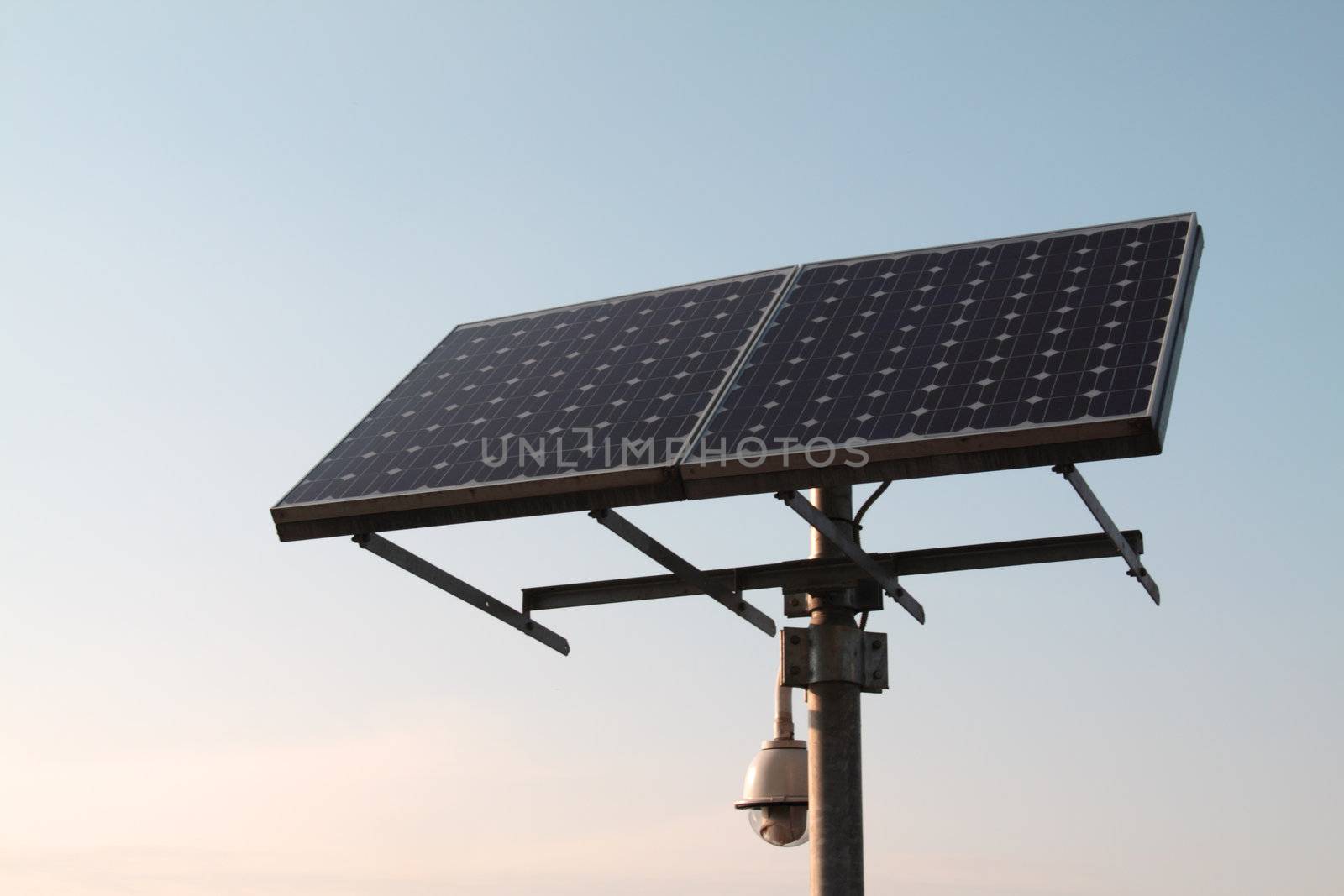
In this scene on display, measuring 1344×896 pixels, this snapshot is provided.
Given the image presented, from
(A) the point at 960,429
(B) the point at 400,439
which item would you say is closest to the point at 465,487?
(B) the point at 400,439

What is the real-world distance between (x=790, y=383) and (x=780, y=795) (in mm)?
3481

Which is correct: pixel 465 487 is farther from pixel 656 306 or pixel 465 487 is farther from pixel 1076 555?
pixel 1076 555

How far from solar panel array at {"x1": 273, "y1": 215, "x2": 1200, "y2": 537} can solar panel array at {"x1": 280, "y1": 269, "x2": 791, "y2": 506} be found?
0.03m

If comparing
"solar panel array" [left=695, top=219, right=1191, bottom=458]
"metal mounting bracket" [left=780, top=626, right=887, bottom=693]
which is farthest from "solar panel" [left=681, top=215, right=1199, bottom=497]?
"metal mounting bracket" [left=780, top=626, right=887, bottom=693]

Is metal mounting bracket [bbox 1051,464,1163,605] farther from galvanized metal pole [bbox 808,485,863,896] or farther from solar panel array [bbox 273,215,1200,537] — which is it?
galvanized metal pole [bbox 808,485,863,896]

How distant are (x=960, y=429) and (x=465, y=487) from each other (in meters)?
4.18

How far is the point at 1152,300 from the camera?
1331cm

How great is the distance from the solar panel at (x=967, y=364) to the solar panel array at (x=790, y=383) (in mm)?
20

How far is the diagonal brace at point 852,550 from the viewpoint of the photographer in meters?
12.9

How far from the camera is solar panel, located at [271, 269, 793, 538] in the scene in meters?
13.7

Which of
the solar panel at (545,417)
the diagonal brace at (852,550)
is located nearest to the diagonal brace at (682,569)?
the solar panel at (545,417)

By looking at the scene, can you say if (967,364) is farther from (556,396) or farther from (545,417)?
(556,396)

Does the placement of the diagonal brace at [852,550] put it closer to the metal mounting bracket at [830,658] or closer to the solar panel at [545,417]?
the metal mounting bracket at [830,658]

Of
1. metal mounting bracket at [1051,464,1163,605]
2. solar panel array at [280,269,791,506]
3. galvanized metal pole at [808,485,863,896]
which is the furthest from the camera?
solar panel array at [280,269,791,506]
